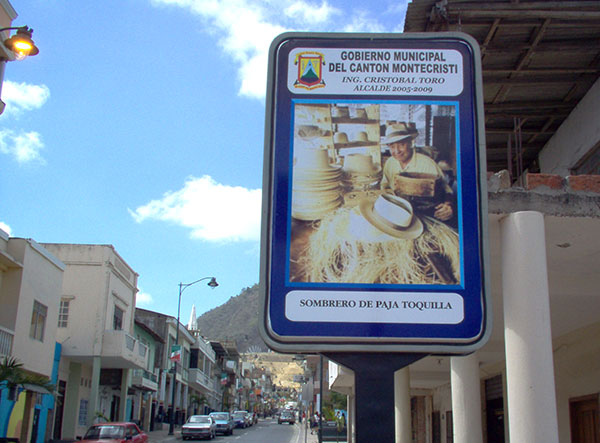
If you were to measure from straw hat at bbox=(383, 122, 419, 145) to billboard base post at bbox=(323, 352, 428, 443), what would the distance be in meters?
1.47

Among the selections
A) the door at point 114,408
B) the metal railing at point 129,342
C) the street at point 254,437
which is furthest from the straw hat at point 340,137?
the door at point 114,408

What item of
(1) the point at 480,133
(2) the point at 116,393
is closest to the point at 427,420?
(2) the point at 116,393

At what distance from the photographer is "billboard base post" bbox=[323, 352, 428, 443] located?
3.96 meters

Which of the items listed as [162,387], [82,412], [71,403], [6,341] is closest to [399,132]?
[6,341]

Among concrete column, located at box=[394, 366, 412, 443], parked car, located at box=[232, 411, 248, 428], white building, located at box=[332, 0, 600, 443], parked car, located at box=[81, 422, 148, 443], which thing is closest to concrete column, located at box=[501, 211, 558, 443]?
white building, located at box=[332, 0, 600, 443]

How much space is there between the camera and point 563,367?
13.7 metres

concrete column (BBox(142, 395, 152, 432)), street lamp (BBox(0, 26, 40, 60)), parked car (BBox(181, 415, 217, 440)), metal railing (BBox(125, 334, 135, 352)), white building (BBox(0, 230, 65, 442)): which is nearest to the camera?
street lamp (BBox(0, 26, 40, 60))

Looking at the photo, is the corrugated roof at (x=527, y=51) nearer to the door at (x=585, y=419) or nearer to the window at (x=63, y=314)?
the door at (x=585, y=419)

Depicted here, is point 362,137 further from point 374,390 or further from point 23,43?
point 23,43

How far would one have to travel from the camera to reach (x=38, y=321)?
22797 mm

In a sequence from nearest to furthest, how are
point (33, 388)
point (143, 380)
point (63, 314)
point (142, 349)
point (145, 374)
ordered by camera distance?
point (33, 388)
point (63, 314)
point (142, 349)
point (143, 380)
point (145, 374)

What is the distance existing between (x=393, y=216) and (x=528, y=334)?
2.36m

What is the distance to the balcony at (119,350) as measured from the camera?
29688mm

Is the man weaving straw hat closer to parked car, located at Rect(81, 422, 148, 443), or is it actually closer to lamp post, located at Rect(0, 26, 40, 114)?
lamp post, located at Rect(0, 26, 40, 114)
